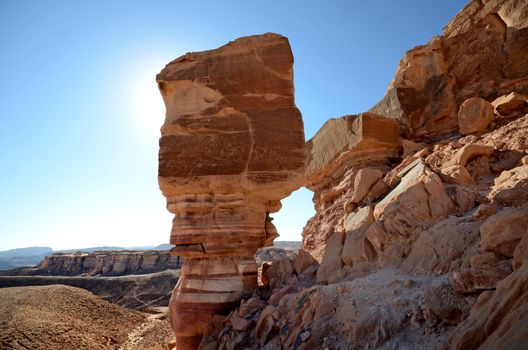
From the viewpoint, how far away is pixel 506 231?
203 cm

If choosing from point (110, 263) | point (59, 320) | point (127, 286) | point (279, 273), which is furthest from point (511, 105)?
Result: point (110, 263)

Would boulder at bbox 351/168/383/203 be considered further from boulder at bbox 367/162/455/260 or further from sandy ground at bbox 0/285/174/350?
sandy ground at bbox 0/285/174/350

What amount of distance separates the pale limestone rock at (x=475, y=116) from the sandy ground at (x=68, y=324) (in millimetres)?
6652

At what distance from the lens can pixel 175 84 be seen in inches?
200

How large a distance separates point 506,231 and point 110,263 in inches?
1797

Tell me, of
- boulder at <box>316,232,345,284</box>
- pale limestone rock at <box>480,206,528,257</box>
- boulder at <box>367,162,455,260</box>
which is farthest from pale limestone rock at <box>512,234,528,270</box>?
boulder at <box>316,232,345,284</box>

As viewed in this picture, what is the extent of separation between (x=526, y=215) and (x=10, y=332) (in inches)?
410

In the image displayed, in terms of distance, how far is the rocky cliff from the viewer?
6.19 ft

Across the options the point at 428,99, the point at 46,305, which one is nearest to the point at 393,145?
the point at 428,99

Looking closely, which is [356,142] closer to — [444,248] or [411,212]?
[411,212]

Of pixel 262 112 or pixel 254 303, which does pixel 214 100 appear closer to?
pixel 262 112

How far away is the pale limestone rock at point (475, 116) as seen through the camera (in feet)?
17.4

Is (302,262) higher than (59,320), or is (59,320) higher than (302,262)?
(302,262)

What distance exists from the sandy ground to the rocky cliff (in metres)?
3.53
